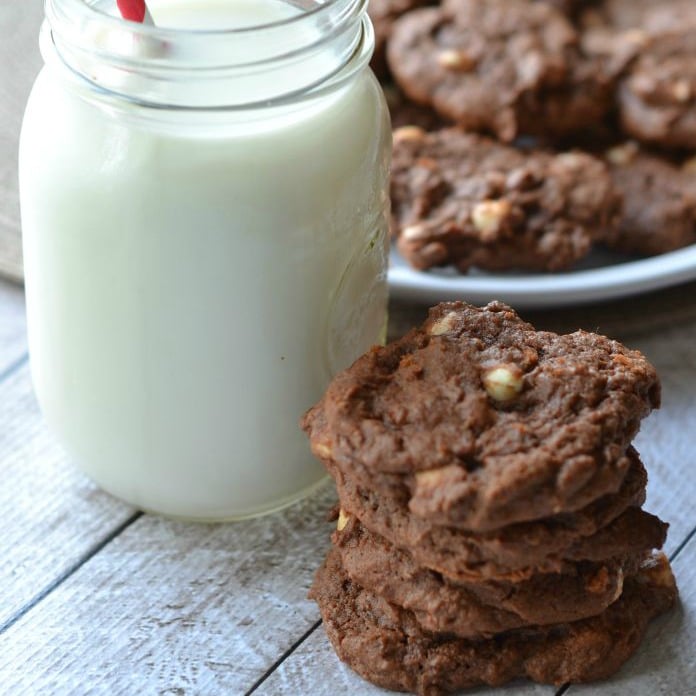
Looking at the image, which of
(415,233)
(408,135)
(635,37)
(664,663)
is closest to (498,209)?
(415,233)

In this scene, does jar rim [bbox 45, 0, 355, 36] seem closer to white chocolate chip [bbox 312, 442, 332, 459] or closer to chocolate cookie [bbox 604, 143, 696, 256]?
white chocolate chip [bbox 312, 442, 332, 459]

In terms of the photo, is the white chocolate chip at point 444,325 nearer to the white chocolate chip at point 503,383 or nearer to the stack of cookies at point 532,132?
the white chocolate chip at point 503,383

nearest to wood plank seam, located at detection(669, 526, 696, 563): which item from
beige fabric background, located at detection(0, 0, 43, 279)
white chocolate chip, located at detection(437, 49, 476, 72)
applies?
white chocolate chip, located at detection(437, 49, 476, 72)

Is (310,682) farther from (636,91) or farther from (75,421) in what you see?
(636,91)

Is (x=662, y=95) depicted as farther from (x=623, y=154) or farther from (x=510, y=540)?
(x=510, y=540)

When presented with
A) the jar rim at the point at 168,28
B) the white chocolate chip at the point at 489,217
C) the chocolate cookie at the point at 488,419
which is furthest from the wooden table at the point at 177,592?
the jar rim at the point at 168,28
